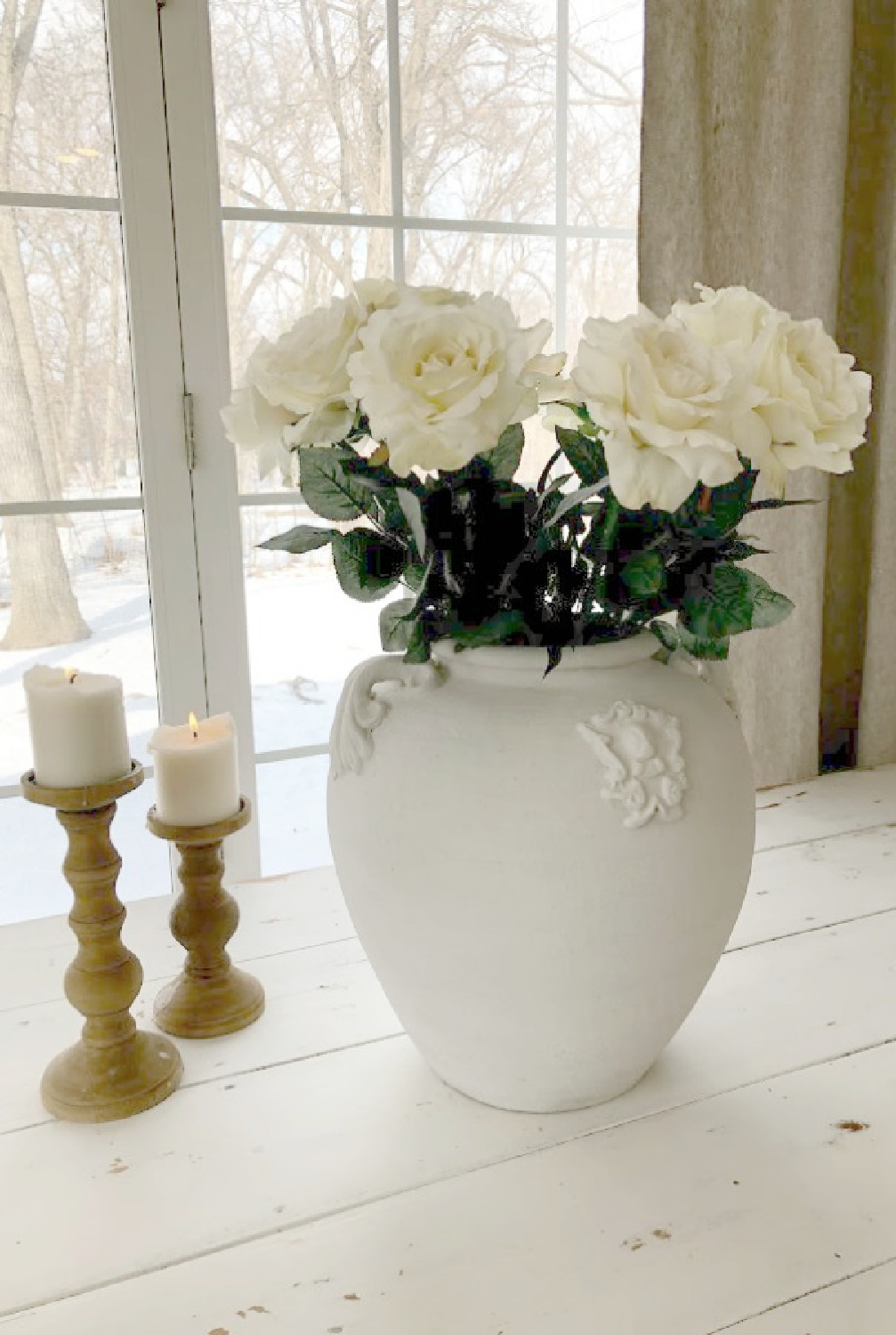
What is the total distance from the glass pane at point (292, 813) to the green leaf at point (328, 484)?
3.77ft

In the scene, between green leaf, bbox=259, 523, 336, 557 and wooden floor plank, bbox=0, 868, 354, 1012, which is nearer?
green leaf, bbox=259, 523, 336, 557

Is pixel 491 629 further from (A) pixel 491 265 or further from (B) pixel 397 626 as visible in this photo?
(A) pixel 491 265

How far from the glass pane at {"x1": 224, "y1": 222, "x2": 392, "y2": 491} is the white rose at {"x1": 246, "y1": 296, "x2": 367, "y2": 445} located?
1.00 metres

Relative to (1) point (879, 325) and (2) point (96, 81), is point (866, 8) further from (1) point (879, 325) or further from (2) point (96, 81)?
(2) point (96, 81)

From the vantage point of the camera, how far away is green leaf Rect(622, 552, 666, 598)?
2.16 feet

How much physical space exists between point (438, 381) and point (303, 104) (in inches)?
49.5

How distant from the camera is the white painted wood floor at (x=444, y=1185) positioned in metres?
0.62

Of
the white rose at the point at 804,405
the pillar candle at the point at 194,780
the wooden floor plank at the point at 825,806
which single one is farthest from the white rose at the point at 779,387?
the wooden floor plank at the point at 825,806

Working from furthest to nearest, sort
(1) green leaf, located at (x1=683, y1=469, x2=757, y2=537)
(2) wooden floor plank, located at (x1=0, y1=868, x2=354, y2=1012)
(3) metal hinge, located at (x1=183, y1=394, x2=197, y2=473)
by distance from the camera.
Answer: (3) metal hinge, located at (x1=183, y1=394, x2=197, y2=473), (2) wooden floor plank, located at (x1=0, y1=868, x2=354, y2=1012), (1) green leaf, located at (x1=683, y1=469, x2=757, y2=537)

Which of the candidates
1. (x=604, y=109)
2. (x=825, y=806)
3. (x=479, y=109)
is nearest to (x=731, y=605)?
(x=825, y=806)

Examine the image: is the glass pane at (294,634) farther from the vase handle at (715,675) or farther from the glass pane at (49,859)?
the vase handle at (715,675)

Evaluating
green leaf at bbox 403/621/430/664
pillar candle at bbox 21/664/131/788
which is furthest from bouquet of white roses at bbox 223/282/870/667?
pillar candle at bbox 21/664/131/788

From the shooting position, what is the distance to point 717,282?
5.13 feet

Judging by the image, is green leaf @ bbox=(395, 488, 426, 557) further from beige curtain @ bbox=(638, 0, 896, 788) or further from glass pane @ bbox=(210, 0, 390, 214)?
glass pane @ bbox=(210, 0, 390, 214)
